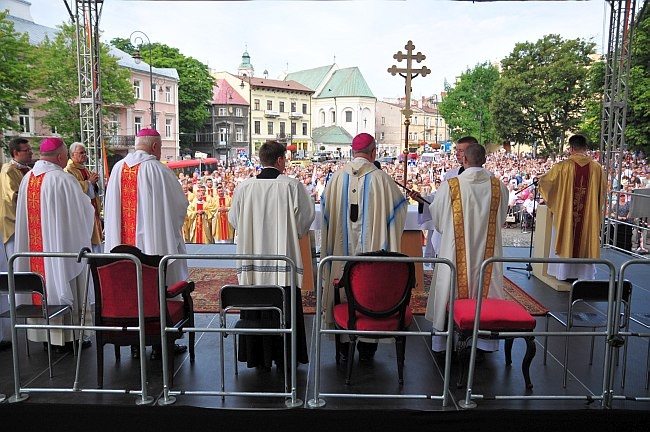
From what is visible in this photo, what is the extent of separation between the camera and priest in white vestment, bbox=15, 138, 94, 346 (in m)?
4.37

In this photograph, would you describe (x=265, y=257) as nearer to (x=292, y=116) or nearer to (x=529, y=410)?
(x=529, y=410)

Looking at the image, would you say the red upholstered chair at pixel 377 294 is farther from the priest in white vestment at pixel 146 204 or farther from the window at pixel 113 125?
the window at pixel 113 125

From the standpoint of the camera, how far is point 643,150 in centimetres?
1883

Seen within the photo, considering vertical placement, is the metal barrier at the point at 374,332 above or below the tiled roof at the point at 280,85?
below

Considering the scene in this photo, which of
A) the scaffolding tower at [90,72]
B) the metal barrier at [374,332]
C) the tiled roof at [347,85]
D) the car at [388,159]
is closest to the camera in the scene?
the metal barrier at [374,332]

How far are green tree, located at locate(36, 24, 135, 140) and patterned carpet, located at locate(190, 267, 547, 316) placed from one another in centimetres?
1833

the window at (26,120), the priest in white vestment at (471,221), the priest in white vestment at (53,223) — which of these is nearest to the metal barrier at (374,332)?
the priest in white vestment at (471,221)

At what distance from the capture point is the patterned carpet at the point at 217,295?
5.82m

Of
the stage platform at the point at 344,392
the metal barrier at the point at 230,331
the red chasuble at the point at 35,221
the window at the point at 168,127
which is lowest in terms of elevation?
the stage platform at the point at 344,392

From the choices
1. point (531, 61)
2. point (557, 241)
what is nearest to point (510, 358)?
point (557, 241)

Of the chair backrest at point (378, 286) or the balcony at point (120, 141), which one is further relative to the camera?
the balcony at point (120, 141)

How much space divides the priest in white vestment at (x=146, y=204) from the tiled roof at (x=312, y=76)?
98.8 feet

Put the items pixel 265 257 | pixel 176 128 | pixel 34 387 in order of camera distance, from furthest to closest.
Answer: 1. pixel 176 128
2. pixel 34 387
3. pixel 265 257

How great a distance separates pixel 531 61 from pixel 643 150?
257 inches
